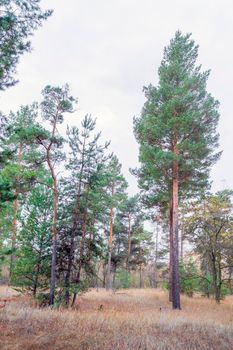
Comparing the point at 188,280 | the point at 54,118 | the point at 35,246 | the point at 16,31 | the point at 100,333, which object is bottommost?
the point at 100,333

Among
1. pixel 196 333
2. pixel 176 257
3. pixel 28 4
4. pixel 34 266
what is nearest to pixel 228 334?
pixel 196 333

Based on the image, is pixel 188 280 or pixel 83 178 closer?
pixel 83 178

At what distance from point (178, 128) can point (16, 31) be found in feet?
30.1

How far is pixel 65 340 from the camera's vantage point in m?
6.50

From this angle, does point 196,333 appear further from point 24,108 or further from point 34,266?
point 24,108

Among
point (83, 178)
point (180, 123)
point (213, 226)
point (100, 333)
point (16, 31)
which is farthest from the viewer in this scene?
point (213, 226)

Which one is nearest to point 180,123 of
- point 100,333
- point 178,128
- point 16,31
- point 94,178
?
point 178,128

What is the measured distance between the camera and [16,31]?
7344mm

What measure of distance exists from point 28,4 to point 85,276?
451 inches

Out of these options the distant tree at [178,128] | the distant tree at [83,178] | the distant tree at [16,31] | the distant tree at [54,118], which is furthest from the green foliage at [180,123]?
the distant tree at [16,31]

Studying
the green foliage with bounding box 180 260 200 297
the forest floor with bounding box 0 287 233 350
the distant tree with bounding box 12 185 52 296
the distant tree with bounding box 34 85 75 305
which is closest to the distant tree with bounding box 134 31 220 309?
the distant tree with bounding box 34 85 75 305

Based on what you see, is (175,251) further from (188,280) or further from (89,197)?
(188,280)

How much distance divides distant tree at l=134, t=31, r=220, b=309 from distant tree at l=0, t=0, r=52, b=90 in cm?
805

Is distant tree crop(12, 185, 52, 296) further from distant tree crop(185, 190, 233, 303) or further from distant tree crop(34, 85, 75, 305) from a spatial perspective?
distant tree crop(185, 190, 233, 303)
